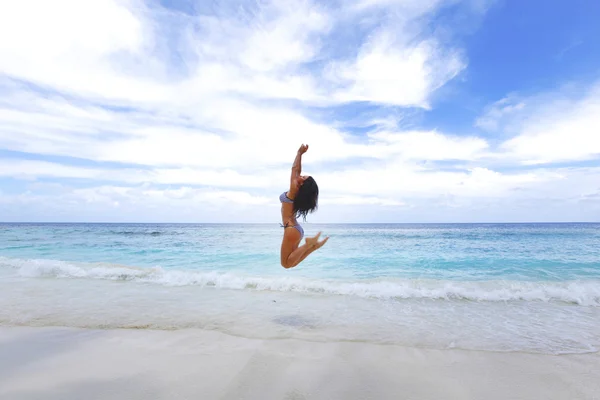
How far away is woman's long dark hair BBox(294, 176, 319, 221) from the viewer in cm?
450

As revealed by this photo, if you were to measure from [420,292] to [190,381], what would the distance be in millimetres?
6193

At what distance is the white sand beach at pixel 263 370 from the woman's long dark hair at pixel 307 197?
1.83m

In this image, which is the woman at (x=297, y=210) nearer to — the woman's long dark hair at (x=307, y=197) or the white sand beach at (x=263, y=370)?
the woman's long dark hair at (x=307, y=197)

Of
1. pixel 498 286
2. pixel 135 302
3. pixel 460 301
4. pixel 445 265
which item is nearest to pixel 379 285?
pixel 460 301

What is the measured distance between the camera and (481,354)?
416cm

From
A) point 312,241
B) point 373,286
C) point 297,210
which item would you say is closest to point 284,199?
point 297,210

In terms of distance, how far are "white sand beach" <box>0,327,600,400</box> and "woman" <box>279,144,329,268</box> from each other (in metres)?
1.18

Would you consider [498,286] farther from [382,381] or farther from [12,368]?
[12,368]

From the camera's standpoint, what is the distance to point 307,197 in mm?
4547

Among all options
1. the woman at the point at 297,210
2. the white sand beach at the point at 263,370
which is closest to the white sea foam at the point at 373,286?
the white sand beach at the point at 263,370

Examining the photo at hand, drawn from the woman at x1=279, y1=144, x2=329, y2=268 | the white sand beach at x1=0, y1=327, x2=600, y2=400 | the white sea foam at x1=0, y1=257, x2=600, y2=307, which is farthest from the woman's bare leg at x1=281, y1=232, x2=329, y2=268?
the white sea foam at x1=0, y1=257, x2=600, y2=307

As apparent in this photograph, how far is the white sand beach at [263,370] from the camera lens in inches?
122

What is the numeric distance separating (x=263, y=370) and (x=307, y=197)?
2.19m

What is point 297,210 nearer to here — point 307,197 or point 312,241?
point 307,197
